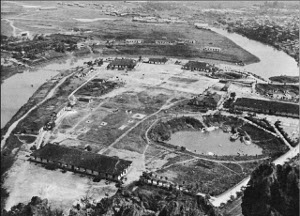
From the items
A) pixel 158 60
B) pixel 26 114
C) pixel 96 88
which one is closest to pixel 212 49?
pixel 158 60

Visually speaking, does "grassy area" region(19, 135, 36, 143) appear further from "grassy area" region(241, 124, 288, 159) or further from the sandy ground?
"grassy area" region(241, 124, 288, 159)

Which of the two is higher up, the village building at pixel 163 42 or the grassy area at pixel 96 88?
the village building at pixel 163 42

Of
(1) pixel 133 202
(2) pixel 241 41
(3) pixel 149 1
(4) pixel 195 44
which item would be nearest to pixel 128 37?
(3) pixel 149 1

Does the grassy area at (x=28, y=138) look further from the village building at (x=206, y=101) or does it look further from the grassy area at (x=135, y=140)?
the village building at (x=206, y=101)

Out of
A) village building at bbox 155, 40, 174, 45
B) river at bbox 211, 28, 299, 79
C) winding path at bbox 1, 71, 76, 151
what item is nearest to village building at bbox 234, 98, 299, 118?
river at bbox 211, 28, 299, 79

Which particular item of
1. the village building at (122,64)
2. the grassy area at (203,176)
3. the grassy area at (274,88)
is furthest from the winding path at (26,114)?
the grassy area at (274,88)

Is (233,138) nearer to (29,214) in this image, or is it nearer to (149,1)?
(29,214)
